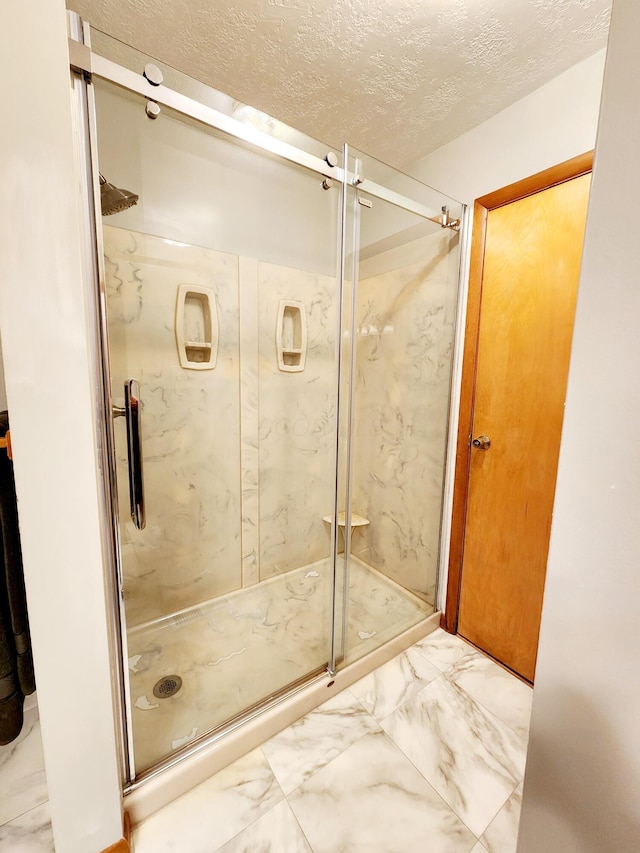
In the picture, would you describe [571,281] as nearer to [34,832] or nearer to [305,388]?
[305,388]

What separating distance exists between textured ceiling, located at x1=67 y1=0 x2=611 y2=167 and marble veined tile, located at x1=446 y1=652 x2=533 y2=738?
238 cm

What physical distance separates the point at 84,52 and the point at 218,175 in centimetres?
88

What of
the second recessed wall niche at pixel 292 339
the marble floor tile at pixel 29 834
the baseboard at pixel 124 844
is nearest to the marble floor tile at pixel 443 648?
the baseboard at pixel 124 844

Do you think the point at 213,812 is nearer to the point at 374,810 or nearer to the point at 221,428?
the point at 374,810

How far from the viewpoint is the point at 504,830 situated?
101 centimetres

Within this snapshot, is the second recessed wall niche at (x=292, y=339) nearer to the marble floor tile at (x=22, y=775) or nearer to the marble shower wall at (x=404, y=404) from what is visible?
the marble shower wall at (x=404, y=404)

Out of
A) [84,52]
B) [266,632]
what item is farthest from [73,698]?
[84,52]

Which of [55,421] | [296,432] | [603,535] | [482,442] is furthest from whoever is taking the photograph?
[296,432]

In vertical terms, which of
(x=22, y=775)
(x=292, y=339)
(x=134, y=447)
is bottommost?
(x=22, y=775)

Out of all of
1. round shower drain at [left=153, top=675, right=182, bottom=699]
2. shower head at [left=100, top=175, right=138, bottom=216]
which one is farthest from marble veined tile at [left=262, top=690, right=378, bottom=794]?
shower head at [left=100, top=175, right=138, bottom=216]

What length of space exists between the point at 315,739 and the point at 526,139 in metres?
2.39

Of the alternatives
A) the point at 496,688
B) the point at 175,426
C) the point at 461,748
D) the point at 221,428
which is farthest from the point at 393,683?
the point at 175,426

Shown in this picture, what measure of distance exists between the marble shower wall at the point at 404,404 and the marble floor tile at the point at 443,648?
19 cm

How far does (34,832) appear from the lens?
0.99 m
